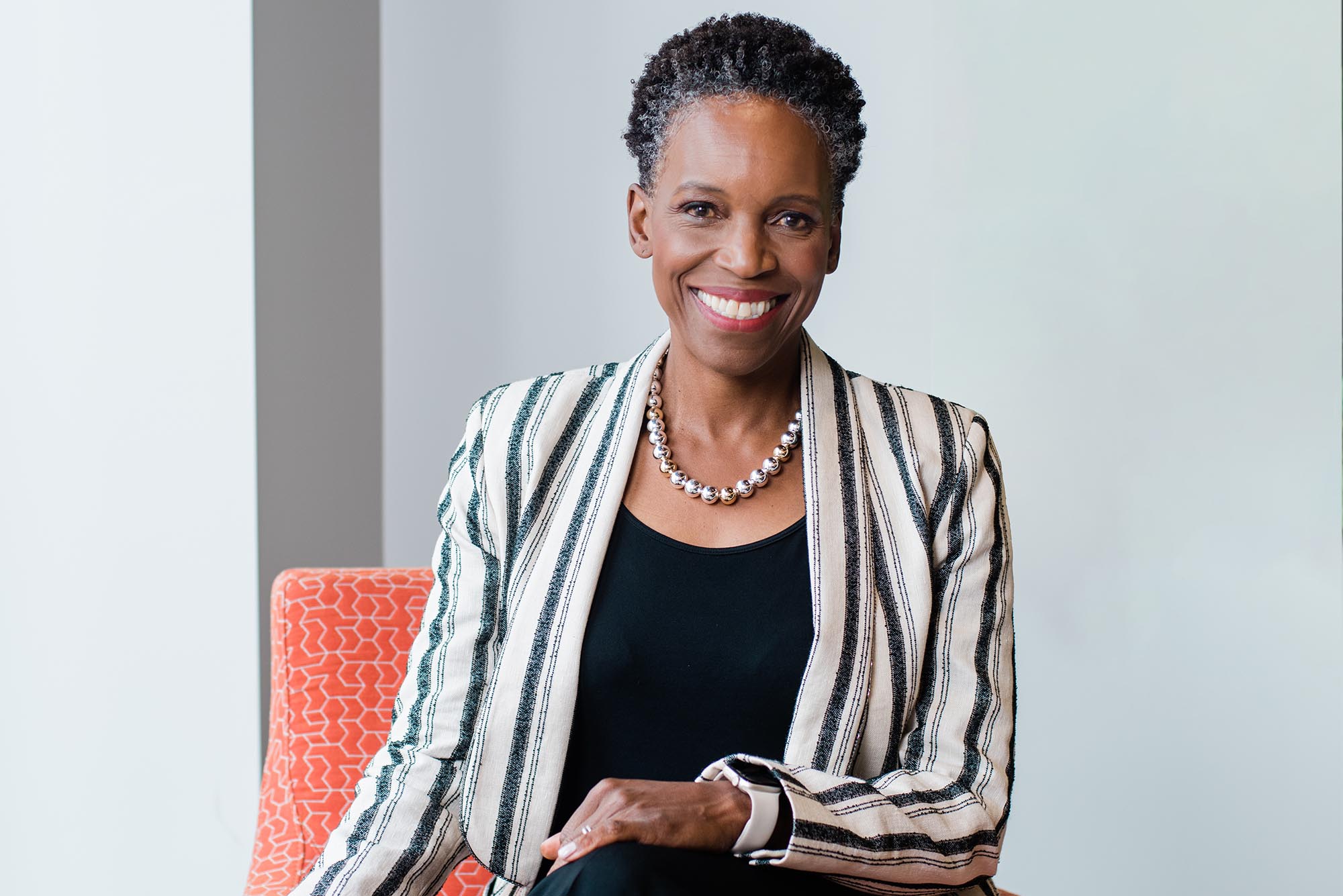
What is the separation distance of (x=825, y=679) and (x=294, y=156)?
158 centimetres

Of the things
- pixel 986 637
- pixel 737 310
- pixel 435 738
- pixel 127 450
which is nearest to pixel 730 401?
pixel 737 310

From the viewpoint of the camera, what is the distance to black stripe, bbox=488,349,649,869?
1242mm

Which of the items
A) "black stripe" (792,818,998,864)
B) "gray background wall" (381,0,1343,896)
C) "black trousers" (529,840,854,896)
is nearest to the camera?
"black trousers" (529,840,854,896)

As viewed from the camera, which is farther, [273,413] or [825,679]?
[273,413]

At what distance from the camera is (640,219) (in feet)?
4.48

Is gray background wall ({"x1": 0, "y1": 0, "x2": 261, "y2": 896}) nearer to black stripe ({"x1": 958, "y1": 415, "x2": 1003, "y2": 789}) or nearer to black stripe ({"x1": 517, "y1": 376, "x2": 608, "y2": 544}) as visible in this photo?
black stripe ({"x1": 517, "y1": 376, "x2": 608, "y2": 544})

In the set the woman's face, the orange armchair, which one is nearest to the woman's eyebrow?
the woman's face

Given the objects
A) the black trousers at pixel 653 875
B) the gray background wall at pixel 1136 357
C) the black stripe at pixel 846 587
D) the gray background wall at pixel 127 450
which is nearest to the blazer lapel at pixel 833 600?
the black stripe at pixel 846 587

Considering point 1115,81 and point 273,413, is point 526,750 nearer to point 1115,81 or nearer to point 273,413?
point 273,413

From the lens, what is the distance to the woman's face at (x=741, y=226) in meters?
1.24

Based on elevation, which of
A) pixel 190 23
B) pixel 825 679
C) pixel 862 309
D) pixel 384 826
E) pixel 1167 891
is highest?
pixel 190 23

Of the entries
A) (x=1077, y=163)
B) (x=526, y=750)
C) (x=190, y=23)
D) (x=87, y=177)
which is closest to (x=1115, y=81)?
(x=1077, y=163)

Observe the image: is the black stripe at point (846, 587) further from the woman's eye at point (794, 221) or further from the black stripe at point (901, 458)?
the woman's eye at point (794, 221)

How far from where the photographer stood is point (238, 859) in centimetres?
234
